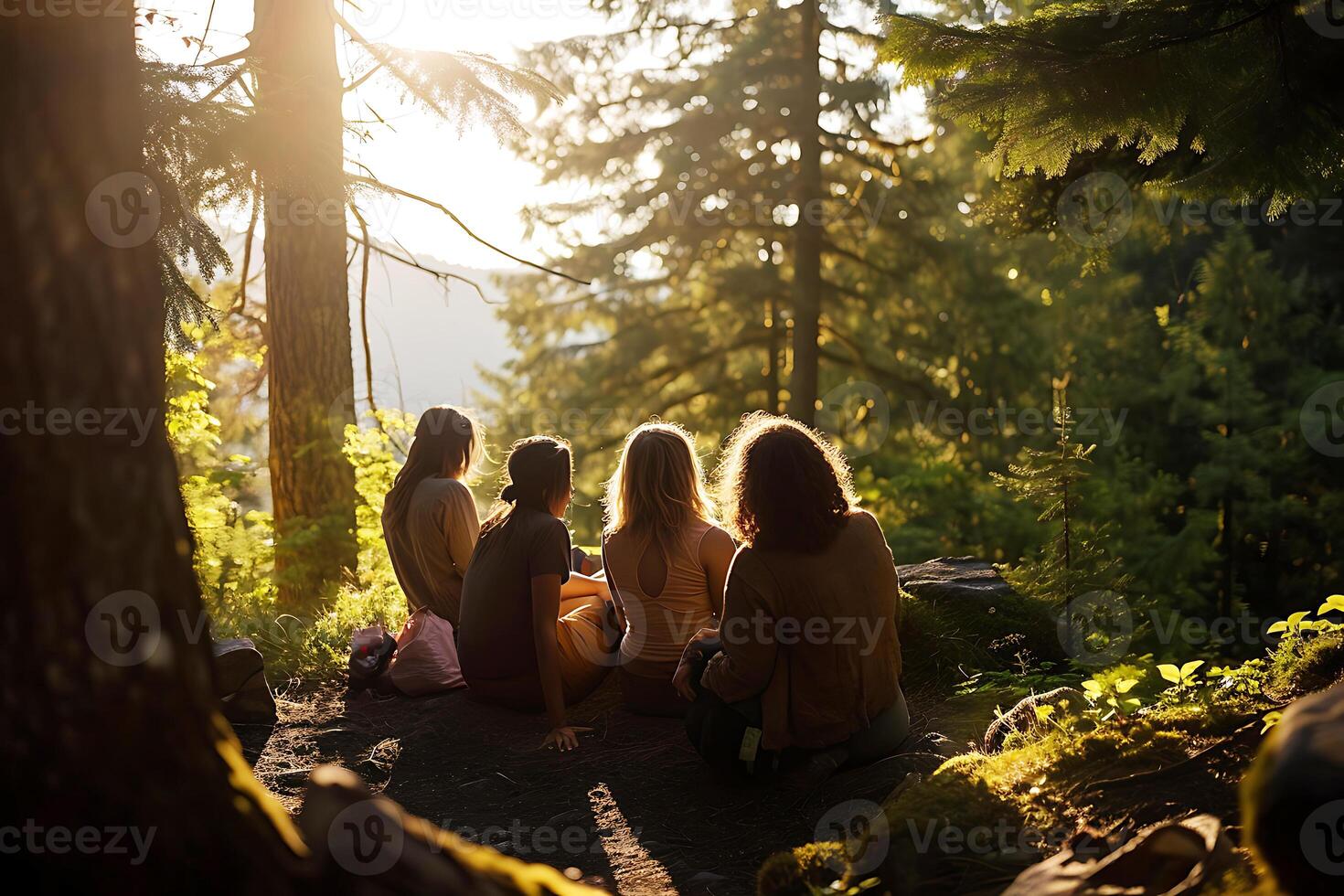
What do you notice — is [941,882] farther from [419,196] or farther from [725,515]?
[419,196]

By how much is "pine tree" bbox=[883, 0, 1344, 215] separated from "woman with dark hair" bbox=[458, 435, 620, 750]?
2565 millimetres

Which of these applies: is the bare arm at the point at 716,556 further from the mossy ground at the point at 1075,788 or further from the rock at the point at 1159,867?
the rock at the point at 1159,867

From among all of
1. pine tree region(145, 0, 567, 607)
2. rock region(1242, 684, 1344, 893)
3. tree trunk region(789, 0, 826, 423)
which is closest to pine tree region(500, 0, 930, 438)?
tree trunk region(789, 0, 826, 423)

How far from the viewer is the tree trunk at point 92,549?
1927 mm

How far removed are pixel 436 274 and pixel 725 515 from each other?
5.75 meters

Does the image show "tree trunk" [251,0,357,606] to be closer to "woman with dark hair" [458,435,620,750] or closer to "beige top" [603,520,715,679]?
"woman with dark hair" [458,435,620,750]

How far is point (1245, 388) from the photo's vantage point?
18328 mm

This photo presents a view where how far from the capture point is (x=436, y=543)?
5.65 metres

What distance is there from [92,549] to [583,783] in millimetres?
2923

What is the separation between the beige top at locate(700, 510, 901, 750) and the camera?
393 cm

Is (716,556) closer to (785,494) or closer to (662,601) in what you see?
(662,601)

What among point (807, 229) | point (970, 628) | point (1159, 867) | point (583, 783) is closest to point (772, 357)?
point (807, 229)

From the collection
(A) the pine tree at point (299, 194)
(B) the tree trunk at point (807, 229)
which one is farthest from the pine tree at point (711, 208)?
(A) the pine tree at point (299, 194)

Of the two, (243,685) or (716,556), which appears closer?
(716,556)
